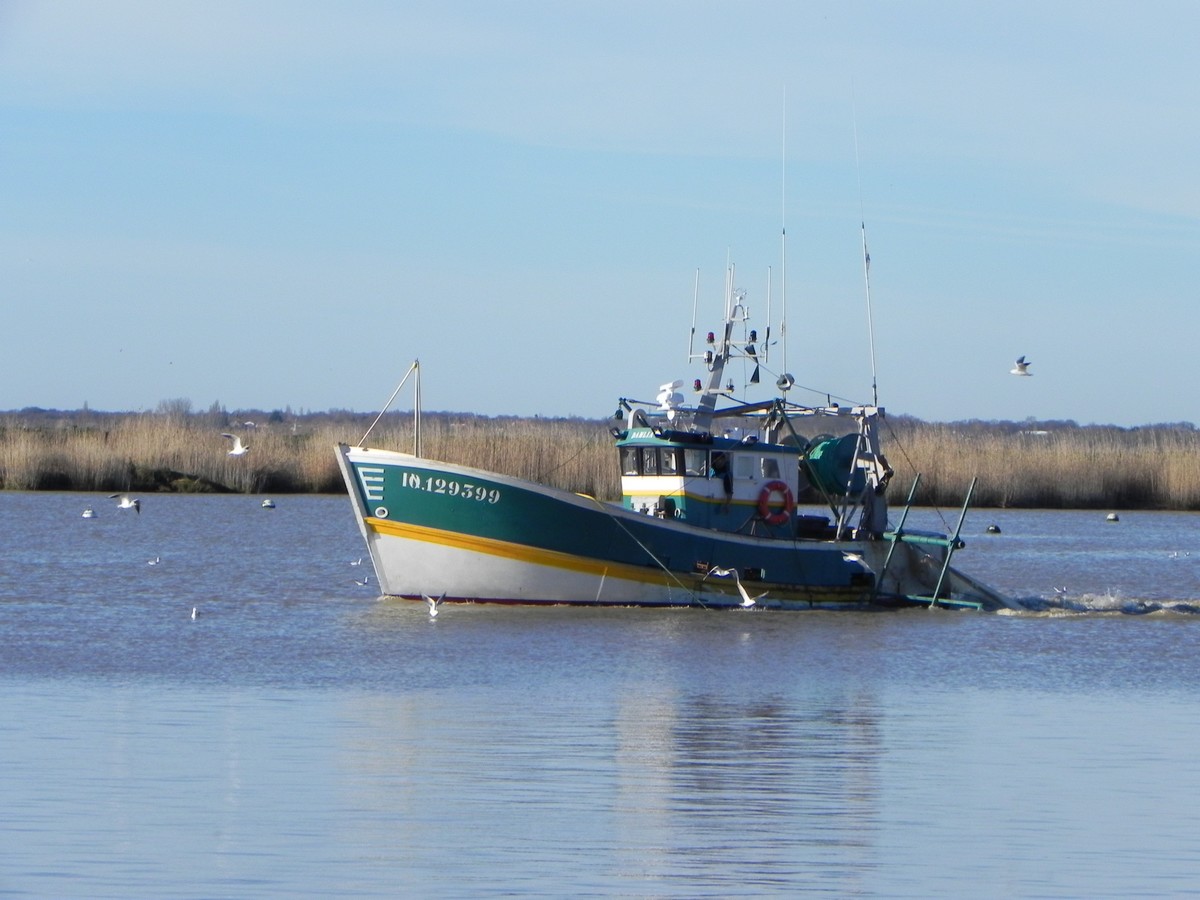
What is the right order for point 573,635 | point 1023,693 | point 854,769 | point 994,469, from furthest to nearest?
point 994,469 → point 573,635 → point 1023,693 → point 854,769

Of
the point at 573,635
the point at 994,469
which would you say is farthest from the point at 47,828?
the point at 994,469

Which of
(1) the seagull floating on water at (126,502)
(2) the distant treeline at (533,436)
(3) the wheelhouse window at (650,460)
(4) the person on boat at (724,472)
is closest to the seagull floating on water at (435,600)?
(3) the wheelhouse window at (650,460)

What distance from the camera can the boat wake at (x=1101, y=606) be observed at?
87.7ft

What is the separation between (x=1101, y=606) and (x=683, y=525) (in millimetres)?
→ 6990

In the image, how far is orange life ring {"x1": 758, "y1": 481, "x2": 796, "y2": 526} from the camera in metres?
26.0

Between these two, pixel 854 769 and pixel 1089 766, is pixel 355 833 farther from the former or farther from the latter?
pixel 1089 766

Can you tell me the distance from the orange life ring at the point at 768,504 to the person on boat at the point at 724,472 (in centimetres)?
51

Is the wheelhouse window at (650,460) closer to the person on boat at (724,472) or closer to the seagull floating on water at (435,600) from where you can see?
the person on boat at (724,472)

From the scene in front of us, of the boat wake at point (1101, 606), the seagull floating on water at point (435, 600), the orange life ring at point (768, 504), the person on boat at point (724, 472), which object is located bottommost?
the boat wake at point (1101, 606)

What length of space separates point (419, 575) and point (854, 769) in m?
A: 12.5

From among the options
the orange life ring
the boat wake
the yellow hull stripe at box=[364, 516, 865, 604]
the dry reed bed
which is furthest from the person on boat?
the dry reed bed

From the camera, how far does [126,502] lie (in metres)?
38.5

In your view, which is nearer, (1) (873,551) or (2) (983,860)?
(2) (983,860)

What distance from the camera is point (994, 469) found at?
53.9m
